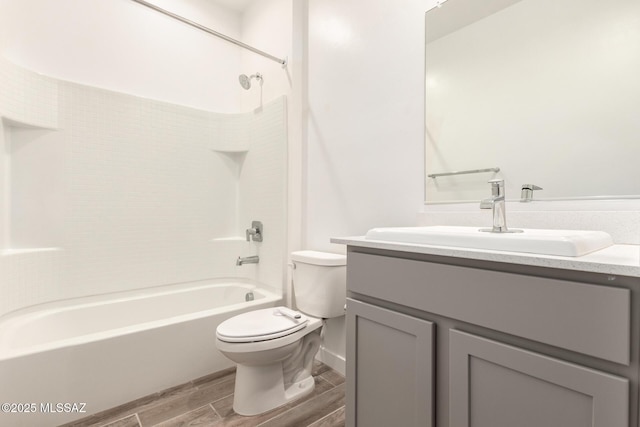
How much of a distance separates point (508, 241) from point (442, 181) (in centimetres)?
66

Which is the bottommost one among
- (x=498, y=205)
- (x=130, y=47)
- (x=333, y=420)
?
(x=333, y=420)

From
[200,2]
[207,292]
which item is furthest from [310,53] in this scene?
[207,292]

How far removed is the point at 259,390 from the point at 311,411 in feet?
0.93

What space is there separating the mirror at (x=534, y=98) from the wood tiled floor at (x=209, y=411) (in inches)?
47.2

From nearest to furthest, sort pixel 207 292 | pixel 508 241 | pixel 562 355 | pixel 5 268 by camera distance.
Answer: pixel 562 355, pixel 508 241, pixel 5 268, pixel 207 292

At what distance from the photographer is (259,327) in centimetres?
151

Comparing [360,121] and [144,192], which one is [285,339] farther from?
[144,192]

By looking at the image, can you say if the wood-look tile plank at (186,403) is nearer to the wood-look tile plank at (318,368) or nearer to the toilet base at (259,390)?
the toilet base at (259,390)

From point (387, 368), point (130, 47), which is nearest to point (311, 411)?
point (387, 368)

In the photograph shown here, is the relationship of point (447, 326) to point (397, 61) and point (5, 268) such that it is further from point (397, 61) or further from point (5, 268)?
point (5, 268)

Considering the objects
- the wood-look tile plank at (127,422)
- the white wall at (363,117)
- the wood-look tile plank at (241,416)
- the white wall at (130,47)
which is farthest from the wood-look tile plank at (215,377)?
the white wall at (130,47)

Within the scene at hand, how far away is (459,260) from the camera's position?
0.84m

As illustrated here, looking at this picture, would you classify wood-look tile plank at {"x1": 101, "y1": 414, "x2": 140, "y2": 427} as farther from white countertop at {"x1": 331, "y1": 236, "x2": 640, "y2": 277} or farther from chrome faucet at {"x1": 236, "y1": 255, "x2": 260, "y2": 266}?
white countertop at {"x1": 331, "y1": 236, "x2": 640, "y2": 277}

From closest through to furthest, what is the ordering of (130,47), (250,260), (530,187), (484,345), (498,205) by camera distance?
(484,345)
(498,205)
(530,187)
(130,47)
(250,260)
